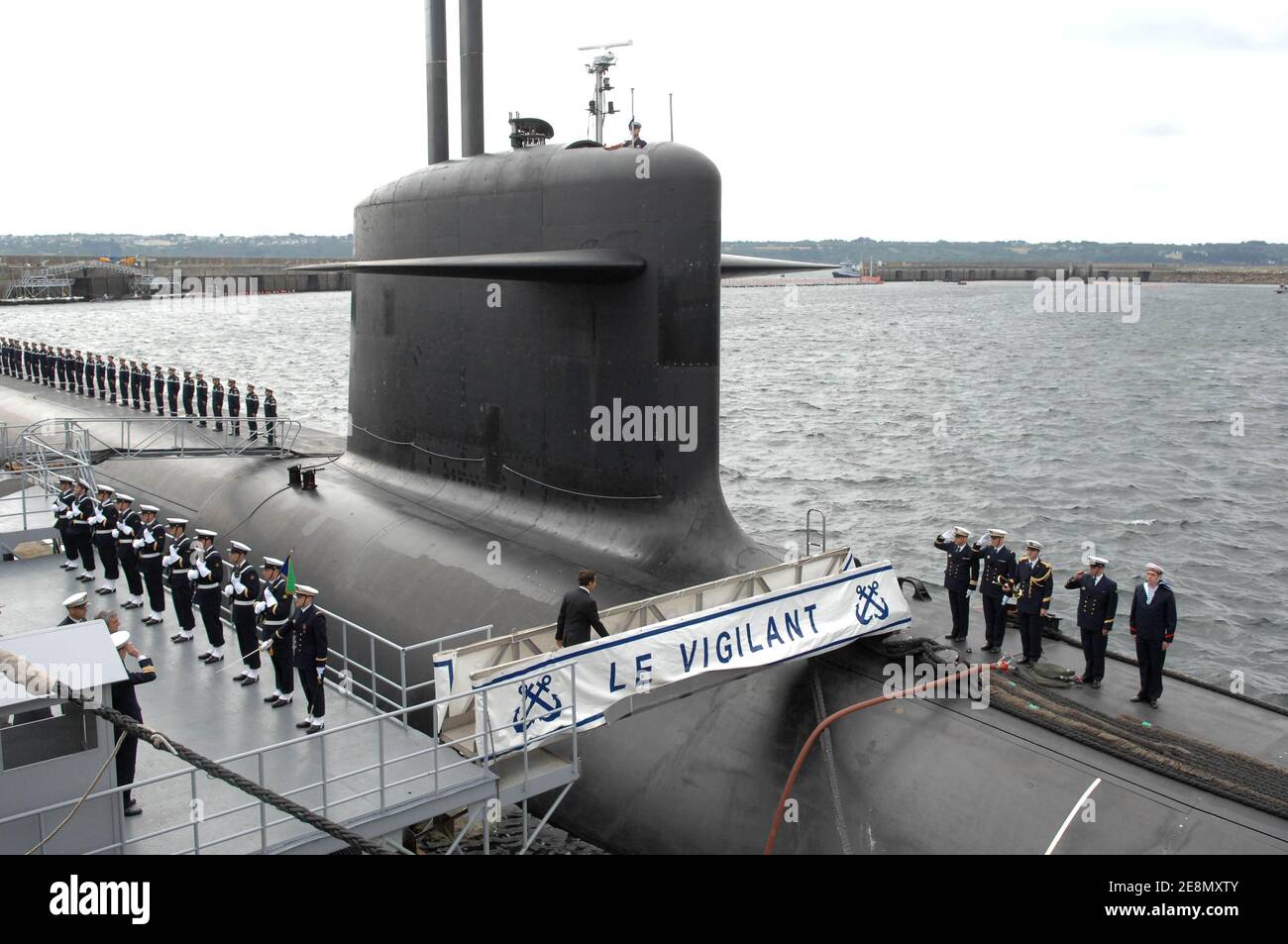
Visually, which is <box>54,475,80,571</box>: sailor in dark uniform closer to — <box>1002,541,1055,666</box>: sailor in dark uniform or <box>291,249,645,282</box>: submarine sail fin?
<box>291,249,645,282</box>: submarine sail fin

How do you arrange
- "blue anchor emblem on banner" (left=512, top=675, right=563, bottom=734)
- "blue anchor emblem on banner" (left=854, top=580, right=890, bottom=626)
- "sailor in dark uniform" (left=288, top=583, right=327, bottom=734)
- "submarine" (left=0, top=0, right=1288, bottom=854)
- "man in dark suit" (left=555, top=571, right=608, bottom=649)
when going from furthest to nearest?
"blue anchor emblem on banner" (left=854, top=580, right=890, bottom=626) < "sailor in dark uniform" (left=288, top=583, right=327, bottom=734) < "man in dark suit" (left=555, top=571, right=608, bottom=649) < "submarine" (left=0, top=0, right=1288, bottom=854) < "blue anchor emblem on banner" (left=512, top=675, right=563, bottom=734)

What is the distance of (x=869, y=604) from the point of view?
11.1 meters

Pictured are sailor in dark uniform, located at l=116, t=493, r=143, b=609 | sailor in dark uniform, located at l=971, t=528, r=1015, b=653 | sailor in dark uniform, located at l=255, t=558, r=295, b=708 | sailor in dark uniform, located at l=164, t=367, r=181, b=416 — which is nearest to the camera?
sailor in dark uniform, located at l=255, t=558, r=295, b=708

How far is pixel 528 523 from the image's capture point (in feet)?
44.3

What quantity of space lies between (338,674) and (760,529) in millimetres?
18670

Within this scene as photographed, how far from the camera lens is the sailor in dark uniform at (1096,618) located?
35.9 feet

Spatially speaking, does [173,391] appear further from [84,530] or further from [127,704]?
[127,704]

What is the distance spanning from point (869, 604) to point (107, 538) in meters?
10.3

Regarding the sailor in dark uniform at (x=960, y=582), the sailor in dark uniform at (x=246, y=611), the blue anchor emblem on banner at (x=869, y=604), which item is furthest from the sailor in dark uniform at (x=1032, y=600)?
the sailor in dark uniform at (x=246, y=611)

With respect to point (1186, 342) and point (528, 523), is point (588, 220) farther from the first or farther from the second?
point (1186, 342)

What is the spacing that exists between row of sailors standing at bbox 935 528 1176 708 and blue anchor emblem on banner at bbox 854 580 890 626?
133 centimetres

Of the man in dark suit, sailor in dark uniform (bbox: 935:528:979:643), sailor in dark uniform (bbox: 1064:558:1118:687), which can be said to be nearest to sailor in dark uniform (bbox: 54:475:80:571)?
the man in dark suit

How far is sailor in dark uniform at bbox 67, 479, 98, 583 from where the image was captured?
53.1 ft
